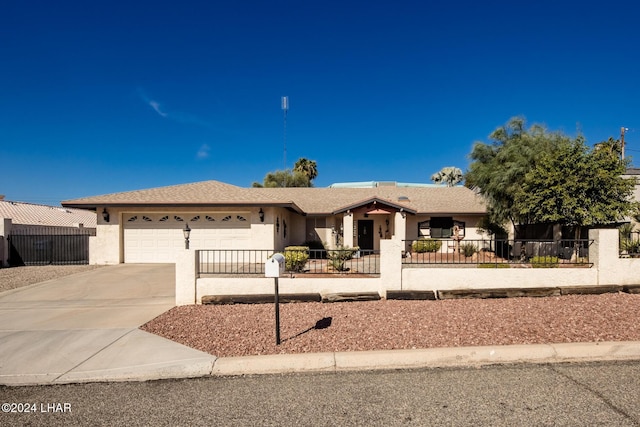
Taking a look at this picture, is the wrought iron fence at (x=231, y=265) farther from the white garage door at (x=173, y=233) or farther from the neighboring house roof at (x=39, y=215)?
the neighboring house roof at (x=39, y=215)

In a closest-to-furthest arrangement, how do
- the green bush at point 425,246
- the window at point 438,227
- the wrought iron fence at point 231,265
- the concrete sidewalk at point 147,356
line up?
the concrete sidewalk at point 147,356 < the wrought iron fence at point 231,265 < the green bush at point 425,246 < the window at point 438,227

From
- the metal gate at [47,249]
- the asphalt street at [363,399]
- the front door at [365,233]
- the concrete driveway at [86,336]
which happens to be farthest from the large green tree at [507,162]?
the metal gate at [47,249]

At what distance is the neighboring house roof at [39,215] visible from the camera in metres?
22.8

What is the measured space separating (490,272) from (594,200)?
25.1 ft

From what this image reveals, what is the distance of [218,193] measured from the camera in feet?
54.0

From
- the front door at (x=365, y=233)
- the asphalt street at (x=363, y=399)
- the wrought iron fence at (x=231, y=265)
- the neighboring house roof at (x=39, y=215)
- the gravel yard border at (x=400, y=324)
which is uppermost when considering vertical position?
the neighboring house roof at (x=39, y=215)

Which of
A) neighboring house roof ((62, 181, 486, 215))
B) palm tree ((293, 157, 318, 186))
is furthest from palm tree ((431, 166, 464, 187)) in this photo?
neighboring house roof ((62, 181, 486, 215))

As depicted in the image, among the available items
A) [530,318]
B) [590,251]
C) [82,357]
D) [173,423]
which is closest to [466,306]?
[530,318]

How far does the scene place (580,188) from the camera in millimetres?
12648

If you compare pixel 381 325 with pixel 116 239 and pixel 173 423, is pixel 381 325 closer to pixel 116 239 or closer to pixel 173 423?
pixel 173 423

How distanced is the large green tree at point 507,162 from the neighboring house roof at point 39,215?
26.4 m

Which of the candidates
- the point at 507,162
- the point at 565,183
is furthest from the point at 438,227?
the point at 565,183

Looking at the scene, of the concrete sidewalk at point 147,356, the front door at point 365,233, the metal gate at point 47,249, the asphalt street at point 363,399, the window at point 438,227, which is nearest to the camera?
the asphalt street at point 363,399

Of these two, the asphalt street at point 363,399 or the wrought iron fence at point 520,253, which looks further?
the wrought iron fence at point 520,253
